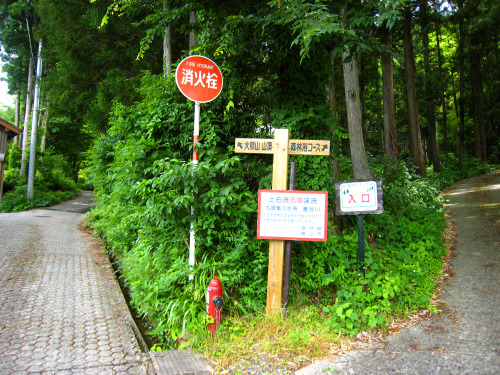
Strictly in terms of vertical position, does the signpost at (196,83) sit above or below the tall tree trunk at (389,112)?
below

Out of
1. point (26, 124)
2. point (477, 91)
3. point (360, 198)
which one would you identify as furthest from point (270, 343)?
point (477, 91)

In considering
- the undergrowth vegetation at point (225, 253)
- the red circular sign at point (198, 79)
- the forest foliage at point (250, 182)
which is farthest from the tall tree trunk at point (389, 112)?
the red circular sign at point (198, 79)

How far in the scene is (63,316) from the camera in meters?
4.96

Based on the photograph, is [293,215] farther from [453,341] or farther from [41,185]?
[41,185]

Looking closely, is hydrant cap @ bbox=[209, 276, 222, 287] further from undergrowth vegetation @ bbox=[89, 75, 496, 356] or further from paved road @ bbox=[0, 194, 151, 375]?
paved road @ bbox=[0, 194, 151, 375]

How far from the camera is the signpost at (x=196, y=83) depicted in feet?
14.8

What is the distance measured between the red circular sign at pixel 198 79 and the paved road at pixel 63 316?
321 centimetres

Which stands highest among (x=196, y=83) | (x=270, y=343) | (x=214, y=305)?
(x=196, y=83)

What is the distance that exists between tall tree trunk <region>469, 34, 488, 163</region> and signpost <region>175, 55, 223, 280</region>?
22.3 m

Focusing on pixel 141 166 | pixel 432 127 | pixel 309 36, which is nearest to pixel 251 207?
pixel 141 166

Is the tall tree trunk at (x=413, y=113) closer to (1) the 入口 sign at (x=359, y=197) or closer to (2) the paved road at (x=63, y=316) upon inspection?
(1) the 入口 sign at (x=359, y=197)

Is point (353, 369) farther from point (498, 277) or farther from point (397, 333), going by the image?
point (498, 277)

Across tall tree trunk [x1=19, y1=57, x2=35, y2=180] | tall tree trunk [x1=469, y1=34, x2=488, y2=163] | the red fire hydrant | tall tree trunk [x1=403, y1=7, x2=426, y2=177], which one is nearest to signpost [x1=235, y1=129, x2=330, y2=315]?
the red fire hydrant

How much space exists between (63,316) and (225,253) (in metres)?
2.53
